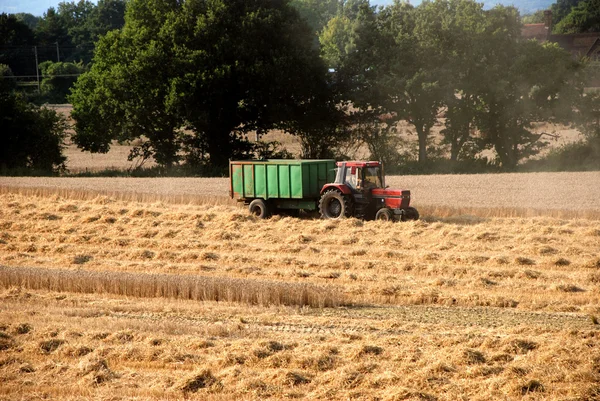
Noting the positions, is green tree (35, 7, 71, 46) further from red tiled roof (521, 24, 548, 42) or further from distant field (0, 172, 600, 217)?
distant field (0, 172, 600, 217)

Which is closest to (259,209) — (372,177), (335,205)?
(335,205)

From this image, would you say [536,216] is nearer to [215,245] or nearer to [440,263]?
[440,263]

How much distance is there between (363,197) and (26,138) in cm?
2542

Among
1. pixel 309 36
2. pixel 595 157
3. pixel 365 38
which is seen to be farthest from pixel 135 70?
pixel 595 157

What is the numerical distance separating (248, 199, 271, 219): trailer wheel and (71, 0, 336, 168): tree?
1282 cm

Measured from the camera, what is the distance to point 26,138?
41.9m

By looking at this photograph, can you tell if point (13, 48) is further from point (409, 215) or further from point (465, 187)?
point (409, 215)

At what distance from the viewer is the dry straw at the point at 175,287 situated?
1432 centimetres

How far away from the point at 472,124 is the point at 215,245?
74.7 feet

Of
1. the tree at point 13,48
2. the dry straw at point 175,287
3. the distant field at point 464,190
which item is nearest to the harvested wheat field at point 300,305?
the dry straw at point 175,287

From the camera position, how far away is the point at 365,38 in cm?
4000

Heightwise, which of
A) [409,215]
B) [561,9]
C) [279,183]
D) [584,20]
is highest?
[561,9]

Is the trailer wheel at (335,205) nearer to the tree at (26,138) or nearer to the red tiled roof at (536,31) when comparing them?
the tree at (26,138)

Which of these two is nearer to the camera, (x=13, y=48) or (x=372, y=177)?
→ (x=372, y=177)
